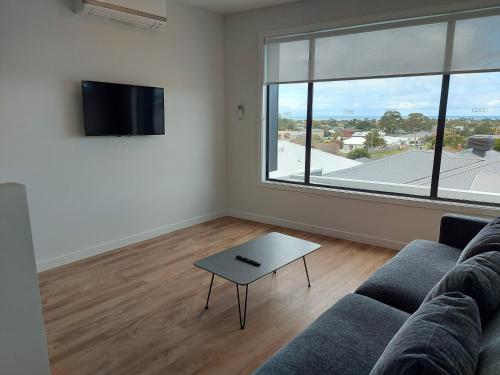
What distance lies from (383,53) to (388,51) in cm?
5

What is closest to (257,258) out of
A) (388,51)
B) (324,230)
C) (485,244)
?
(485,244)

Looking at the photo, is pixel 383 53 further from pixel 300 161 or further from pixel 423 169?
pixel 300 161

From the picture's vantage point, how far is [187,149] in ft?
15.1

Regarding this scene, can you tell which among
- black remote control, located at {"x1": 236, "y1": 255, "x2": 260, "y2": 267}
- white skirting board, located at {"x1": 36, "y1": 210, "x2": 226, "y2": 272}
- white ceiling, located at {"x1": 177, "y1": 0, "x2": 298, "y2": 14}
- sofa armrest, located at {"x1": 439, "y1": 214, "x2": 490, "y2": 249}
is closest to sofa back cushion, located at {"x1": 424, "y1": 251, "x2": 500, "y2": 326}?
sofa armrest, located at {"x1": 439, "y1": 214, "x2": 490, "y2": 249}

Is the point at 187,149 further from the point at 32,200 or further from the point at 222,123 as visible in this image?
the point at 32,200

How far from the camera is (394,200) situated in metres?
3.86

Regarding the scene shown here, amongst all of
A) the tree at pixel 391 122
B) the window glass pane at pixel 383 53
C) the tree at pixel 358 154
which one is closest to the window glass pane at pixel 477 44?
the window glass pane at pixel 383 53

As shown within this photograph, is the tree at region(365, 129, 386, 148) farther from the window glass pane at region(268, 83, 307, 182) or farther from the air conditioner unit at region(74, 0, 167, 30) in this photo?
the air conditioner unit at region(74, 0, 167, 30)

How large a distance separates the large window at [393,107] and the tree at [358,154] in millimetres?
12

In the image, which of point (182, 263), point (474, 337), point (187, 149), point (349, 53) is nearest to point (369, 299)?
point (474, 337)

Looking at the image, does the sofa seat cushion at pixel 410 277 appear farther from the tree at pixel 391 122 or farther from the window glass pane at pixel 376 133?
the tree at pixel 391 122

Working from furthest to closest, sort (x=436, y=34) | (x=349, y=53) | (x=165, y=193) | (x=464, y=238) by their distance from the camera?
1. (x=165, y=193)
2. (x=349, y=53)
3. (x=436, y=34)
4. (x=464, y=238)

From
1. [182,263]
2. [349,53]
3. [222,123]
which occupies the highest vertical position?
[349,53]

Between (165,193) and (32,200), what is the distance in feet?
5.00
